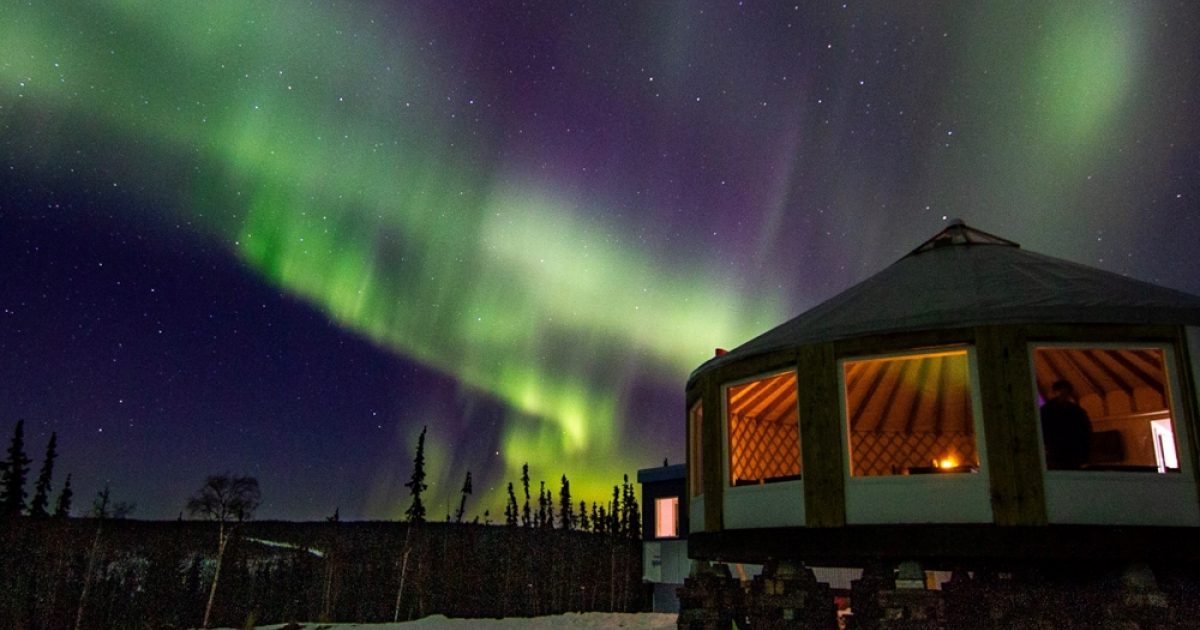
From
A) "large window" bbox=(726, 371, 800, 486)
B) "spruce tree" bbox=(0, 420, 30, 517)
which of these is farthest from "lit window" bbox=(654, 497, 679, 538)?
"spruce tree" bbox=(0, 420, 30, 517)

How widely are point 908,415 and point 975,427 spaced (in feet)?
16.3

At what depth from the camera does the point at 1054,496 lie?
4766mm

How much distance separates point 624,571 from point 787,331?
16030mm

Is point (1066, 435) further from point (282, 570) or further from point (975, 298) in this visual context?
point (282, 570)

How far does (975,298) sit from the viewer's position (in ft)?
17.9

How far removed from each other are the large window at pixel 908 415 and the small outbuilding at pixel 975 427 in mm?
1518

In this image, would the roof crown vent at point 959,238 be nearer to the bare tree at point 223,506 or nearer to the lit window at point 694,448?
the lit window at point 694,448

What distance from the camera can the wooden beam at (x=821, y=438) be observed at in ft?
17.8

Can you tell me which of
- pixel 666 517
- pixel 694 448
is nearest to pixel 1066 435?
pixel 694 448

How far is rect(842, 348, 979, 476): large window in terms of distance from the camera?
8578 millimetres

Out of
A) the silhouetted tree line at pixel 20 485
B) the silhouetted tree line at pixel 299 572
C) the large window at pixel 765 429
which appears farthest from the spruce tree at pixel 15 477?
the large window at pixel 765 429

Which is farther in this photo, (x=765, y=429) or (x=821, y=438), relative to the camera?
(x=765, y=429)

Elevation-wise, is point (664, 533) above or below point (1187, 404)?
below

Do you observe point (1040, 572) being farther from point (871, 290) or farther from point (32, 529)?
point (32, 529)
